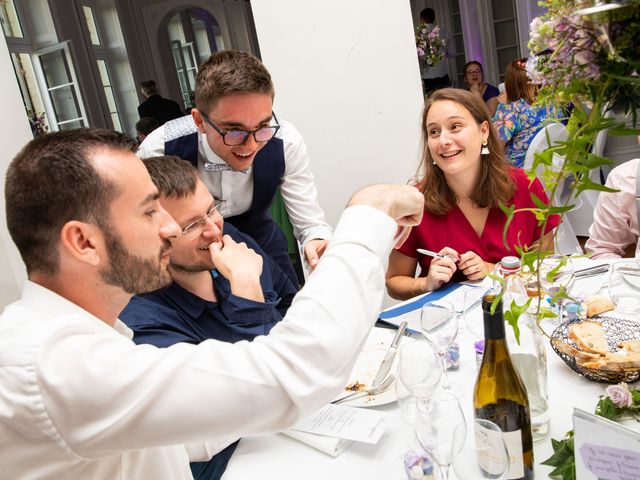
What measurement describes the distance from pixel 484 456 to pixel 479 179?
64.8 inches

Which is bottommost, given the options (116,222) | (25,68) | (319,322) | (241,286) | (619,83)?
(241,286)

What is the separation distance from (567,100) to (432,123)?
1732 millimetres

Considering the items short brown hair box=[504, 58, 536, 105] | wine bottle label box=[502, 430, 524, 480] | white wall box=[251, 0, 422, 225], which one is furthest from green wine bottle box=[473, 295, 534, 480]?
short brown hair box=[504, 58, 536, 105]

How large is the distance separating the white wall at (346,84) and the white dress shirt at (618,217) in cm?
100

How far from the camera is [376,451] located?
43.6 inches

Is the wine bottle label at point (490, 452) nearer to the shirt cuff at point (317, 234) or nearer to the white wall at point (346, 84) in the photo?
the shirt cuff at point (317, 234)

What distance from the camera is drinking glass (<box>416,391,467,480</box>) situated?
95cm

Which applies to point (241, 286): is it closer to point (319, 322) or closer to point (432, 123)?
point (319, 322)

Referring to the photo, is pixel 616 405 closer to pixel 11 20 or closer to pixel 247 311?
pixel 247 311

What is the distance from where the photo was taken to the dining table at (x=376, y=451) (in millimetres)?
1056

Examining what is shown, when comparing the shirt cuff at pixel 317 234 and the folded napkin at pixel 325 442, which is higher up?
the shirt cuff at pixel 317 234

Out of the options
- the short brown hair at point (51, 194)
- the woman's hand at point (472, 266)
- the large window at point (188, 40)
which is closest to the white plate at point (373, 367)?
A: the woman's hand at point (472, 266)

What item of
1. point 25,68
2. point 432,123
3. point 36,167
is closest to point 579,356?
point 36,167

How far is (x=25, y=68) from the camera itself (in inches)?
316
